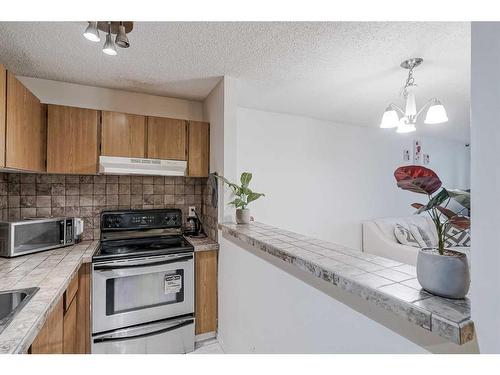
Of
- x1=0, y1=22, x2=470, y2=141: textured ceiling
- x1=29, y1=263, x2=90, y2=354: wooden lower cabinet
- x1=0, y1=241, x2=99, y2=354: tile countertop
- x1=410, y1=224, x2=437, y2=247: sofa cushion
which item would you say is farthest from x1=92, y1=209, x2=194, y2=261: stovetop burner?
x1=410, y1=224, x2=437, y2=247: sofa cushion

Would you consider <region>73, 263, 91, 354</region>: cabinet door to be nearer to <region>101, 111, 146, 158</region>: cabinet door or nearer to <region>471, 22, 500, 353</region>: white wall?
<region>101, 111, 146, 158</region>: cabinet door

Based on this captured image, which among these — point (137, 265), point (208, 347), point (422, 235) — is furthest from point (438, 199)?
point (422, 235)

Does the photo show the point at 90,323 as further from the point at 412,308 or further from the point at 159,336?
the point at 412,308

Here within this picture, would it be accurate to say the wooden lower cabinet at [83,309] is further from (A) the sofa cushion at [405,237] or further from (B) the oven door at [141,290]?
(A) the sofa cushion at [405,237]

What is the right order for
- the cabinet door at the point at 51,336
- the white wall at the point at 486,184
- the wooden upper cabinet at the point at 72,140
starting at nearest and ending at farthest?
the white wall at the point at 486,184 → the cabinet door at the point at 51,336 → the wooden upper cabinet at the point at 72,140

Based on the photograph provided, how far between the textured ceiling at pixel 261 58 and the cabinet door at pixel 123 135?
0.33m

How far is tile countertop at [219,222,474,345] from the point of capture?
1.92 ft

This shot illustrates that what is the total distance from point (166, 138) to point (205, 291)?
1.41 metres

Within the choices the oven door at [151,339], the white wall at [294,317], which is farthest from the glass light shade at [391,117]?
the oven door at [151,339]

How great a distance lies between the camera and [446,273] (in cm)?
65

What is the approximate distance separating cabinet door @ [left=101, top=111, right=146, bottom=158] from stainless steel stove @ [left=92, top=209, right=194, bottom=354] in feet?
1.90

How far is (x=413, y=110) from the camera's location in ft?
6.45

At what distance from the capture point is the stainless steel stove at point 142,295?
5.86 feet
